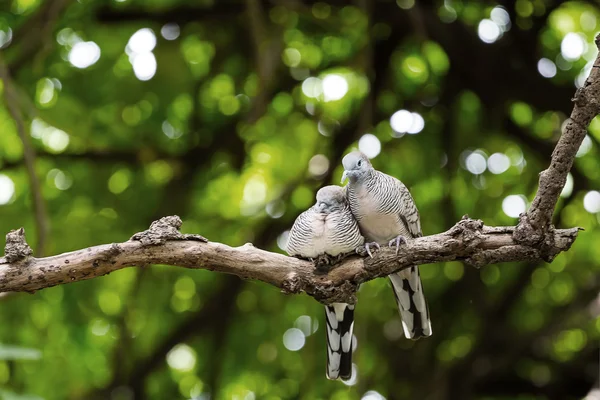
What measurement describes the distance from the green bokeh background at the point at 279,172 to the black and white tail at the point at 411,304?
6.15 feet

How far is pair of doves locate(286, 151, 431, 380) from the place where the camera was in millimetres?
3555

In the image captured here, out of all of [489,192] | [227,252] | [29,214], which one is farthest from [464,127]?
[227,252]

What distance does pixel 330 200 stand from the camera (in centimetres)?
381

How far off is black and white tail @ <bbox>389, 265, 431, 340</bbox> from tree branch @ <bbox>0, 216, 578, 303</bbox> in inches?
34.9

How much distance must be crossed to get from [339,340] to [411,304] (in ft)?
1.40

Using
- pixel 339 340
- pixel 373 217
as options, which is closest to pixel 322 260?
pixel 373 217

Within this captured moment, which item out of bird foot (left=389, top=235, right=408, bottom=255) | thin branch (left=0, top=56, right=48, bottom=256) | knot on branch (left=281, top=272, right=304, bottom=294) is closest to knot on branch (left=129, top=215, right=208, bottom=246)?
knot on branch (left=281, top=272, right=304, bottom=294)

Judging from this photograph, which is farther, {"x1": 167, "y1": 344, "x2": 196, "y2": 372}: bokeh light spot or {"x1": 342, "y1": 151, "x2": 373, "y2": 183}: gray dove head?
{"x1": 167, "y1": 344, "x2": 196, "y2": 372}: bokeh light spot

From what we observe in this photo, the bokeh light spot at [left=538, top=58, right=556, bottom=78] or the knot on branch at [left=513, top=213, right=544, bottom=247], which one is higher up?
the bokeh light spot at [left=538, top=58, right=556, bottom=78]

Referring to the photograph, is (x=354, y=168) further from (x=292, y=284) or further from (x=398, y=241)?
(x=292, y=284)

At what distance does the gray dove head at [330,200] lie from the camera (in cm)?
377

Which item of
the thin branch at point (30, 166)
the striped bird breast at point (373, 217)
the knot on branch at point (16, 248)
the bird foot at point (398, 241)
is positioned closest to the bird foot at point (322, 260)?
the bird foot at point (398, 241)

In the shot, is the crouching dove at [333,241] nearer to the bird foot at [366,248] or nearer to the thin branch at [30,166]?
the bird foot at [366,248]

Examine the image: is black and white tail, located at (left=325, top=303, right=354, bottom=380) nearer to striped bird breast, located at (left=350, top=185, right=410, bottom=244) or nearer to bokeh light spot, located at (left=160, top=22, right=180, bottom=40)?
striped bird breast, located at (left=350, top=185, right=410, bottom=244)
